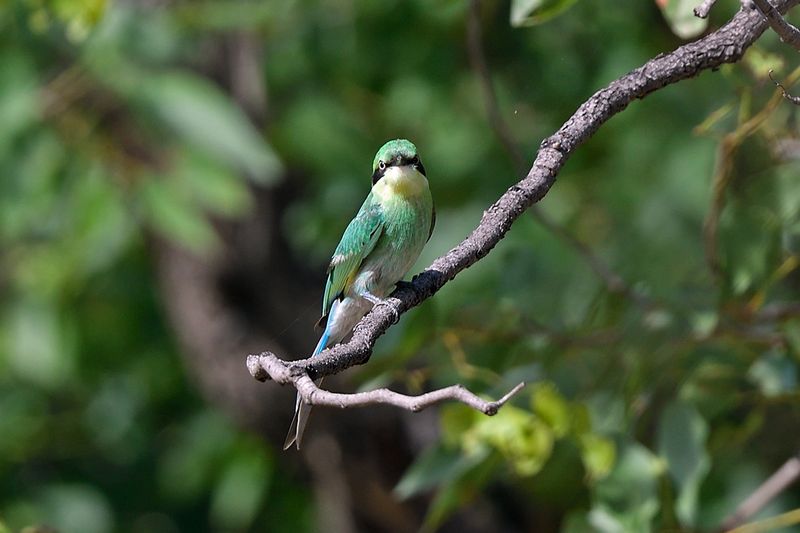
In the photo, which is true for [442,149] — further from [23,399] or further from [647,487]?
[23,399]

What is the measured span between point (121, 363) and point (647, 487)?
3791 mm

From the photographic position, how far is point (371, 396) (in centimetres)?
139

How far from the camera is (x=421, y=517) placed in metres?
4.90

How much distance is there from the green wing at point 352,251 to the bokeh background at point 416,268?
277 mm

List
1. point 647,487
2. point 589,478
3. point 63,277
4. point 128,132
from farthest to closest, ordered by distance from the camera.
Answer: point 63,277, point 128,132, point 589,478, point 647,487

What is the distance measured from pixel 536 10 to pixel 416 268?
1.95m

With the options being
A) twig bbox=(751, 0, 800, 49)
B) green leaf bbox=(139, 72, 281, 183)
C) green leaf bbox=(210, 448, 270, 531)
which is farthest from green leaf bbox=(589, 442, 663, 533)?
green leaf bbox=(210, 448, 270, 531)

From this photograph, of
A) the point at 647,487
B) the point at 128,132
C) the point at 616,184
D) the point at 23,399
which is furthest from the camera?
the point at 23,399

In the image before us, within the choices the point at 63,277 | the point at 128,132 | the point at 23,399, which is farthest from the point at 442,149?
the point at 23,399

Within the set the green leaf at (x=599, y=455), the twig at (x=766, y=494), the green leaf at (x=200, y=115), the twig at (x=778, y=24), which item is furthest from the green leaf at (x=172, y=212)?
the twig at (x=778, y=24)

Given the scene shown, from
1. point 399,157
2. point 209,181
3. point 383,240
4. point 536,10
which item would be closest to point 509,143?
point 399,157

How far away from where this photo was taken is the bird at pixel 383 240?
8.82ft

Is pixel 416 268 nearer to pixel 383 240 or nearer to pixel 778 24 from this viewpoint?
pixel 383 240

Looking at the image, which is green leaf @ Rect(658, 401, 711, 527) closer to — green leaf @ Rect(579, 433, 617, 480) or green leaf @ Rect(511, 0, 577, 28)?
green leaf @ Rect(579, 433, 617, 480)
